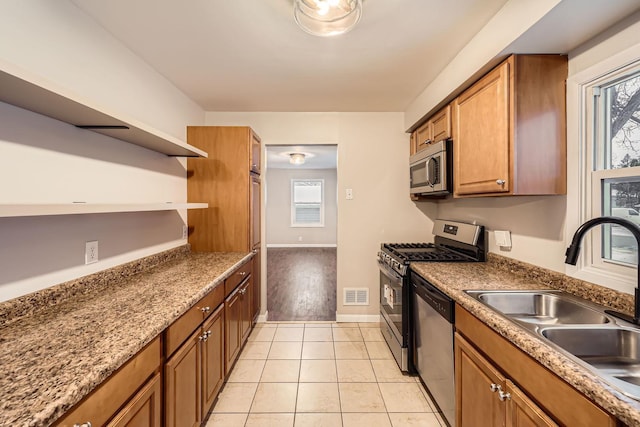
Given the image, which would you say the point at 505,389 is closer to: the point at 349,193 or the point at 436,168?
the point at 436,168

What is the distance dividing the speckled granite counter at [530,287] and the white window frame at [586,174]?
0.26 feet

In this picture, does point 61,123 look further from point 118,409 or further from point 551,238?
point 551,238

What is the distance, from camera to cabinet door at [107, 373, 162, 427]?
0.91 metres

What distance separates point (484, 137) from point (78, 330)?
2.25m

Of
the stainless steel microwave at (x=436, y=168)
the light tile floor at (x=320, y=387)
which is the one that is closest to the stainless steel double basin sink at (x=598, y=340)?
the light tile floor at (x=320, y=387)

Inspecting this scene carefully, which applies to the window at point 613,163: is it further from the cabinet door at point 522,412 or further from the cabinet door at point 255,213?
the cabinet door at point 255,213

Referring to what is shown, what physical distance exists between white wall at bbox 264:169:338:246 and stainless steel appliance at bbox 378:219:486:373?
548 cm

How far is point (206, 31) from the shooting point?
1.69 m

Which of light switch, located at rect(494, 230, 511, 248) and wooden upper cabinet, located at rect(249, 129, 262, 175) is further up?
wooden upper cabinet, located at rect(249, 129, 262, 175)

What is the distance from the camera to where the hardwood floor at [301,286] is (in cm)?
346

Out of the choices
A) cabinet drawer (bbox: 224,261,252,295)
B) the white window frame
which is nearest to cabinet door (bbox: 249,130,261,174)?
cabinet drawer (bbox: 224,261,252,295)

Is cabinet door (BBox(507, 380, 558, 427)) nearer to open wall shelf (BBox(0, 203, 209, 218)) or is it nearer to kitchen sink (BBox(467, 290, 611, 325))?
kitchen sink (BBox(467, 290, 611, 325))

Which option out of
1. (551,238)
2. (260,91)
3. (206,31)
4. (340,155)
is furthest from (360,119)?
(551,238)

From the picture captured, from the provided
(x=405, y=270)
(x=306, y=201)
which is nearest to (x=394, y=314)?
(x=405, y=270)
